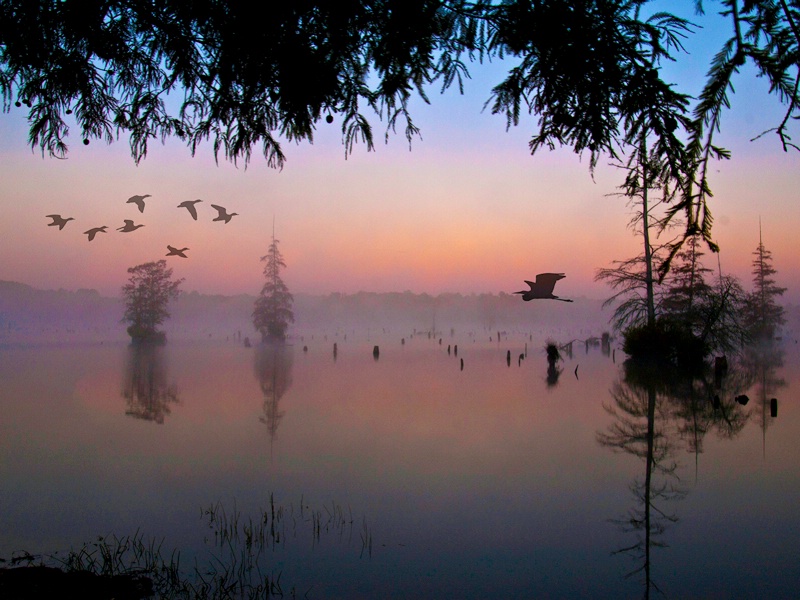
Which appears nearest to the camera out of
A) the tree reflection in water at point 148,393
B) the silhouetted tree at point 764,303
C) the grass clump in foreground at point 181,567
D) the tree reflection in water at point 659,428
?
the grass clump in foreground at point 181,567

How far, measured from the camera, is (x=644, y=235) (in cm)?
3953

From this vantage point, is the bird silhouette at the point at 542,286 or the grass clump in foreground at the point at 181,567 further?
the bird silhouette at the point at 542,286

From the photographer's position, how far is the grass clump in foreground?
523cm

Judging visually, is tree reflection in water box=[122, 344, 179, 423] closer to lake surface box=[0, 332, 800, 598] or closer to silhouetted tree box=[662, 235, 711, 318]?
lake surface box=[0, 332, 800, 598]

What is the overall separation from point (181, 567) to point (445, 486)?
5.43 metres

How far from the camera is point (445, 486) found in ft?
35.5

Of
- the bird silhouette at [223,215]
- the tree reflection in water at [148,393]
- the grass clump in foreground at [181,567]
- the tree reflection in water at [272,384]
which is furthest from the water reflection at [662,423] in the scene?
the tree reflection in water at [148,393]

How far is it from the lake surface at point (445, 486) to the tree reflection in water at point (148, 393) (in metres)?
0.30

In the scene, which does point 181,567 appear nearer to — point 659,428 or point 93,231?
point 93,231

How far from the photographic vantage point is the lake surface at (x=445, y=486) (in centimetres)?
668

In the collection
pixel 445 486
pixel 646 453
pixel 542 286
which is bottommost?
pixel 445 486

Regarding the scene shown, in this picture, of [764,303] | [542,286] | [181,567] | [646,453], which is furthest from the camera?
[764,303]

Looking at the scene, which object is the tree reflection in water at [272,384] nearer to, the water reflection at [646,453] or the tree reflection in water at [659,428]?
the water reflection at [646,453]

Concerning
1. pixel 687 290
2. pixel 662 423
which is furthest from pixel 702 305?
pixel 662 423
